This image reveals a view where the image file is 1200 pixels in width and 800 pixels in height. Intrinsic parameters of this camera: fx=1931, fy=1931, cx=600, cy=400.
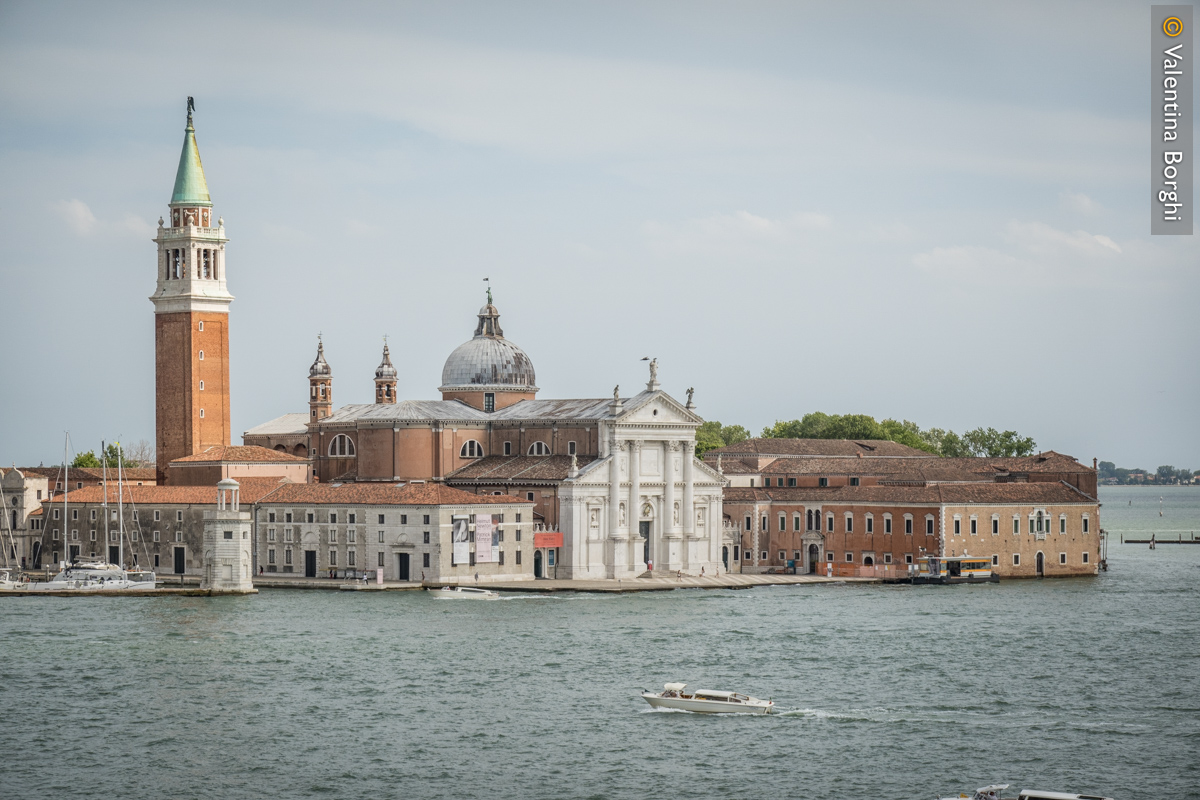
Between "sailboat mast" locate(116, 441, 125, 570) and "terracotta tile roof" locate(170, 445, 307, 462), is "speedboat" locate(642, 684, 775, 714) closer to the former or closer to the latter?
"sailboat mast" locate(116, 441, 125, 570)

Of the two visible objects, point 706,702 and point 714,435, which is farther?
point 714,435

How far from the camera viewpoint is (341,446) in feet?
296

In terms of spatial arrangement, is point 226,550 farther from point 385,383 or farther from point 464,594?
point 385,383

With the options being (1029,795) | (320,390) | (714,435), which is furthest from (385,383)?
(1029,795)

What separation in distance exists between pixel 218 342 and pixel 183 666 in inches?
1538

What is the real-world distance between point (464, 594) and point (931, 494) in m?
22.8

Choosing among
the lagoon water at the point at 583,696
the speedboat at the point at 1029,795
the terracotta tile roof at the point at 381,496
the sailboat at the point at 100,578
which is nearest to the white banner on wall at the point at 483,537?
the terracotta tile roof at the point at 381,496

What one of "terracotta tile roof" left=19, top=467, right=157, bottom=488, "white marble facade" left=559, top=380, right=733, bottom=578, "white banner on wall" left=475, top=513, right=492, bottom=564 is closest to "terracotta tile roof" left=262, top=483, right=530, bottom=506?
"white banner on wall" left=475, top=513, right=492, bottom=564

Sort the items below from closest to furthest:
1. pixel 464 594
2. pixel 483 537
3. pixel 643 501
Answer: pixel 464 594
pixel 483 537
pixel 643 501

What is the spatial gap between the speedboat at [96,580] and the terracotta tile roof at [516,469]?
48.3 ft

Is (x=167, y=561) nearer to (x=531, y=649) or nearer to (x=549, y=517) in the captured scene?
(x=549, y=517)

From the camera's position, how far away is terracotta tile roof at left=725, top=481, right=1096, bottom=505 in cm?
8406

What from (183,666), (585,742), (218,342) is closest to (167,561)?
(218,342)

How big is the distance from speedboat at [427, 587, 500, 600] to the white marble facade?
25.6ft
